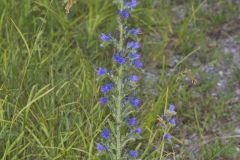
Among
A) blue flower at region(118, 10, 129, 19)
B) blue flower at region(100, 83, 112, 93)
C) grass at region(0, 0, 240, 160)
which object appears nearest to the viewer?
blue flower at region(118, 10, 129, 19)

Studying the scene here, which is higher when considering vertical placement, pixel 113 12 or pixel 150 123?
pixel 113 12

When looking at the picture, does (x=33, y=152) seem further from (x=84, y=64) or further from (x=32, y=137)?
(x=84, y=64)

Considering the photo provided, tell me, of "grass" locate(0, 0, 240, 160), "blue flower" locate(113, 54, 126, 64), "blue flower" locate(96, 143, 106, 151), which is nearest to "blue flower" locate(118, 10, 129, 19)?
"blue flower" locate(113, 54, 126, 64)

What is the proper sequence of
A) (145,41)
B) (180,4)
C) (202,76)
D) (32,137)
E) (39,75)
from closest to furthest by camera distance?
(32,137), (39,75), (202,76), (145,41), (180,4)

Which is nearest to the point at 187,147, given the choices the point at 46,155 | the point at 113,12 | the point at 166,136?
the point at 166,136

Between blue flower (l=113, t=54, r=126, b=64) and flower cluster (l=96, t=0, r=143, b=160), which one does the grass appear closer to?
flower cluster (l=96, t=0, r=143, b=160)

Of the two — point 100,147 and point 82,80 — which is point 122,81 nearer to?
point 100,147

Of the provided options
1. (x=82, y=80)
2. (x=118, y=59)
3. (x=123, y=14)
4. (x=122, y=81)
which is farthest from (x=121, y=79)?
(x=82, y=80)

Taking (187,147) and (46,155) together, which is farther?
(187,147)
